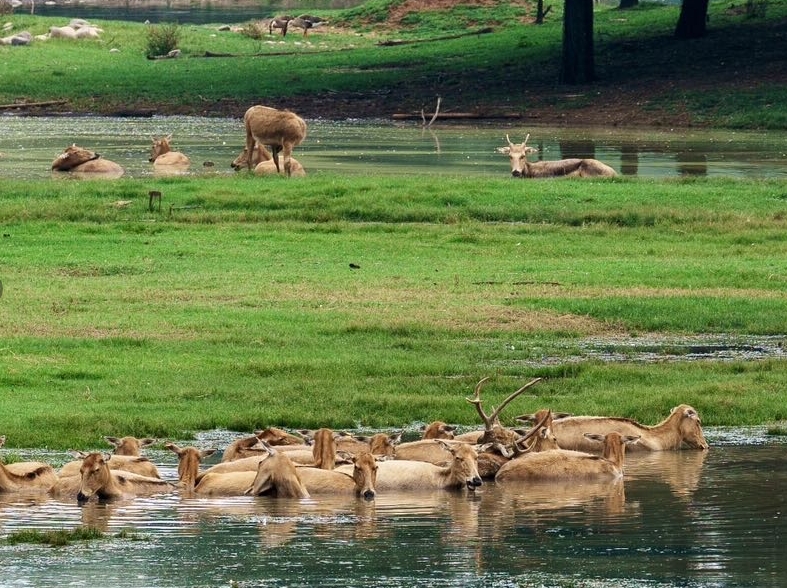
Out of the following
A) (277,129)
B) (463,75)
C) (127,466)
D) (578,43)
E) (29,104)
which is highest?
(578,43)

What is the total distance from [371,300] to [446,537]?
8.80m

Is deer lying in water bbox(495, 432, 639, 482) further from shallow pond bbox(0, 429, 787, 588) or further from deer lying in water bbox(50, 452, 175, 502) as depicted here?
deer lying in water bbox(50, 452, 175, 502)

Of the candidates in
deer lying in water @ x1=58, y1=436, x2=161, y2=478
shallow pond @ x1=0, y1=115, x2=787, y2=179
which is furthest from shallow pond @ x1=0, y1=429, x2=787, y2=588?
shallow pond @ x1=0, y1=115, x2=787, y2=179

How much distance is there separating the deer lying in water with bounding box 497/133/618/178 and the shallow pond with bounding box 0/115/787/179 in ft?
3.31

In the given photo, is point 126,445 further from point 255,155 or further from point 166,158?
point 166,158

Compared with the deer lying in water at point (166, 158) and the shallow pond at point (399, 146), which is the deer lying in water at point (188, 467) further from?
the deer lying in water at point (166, 158)

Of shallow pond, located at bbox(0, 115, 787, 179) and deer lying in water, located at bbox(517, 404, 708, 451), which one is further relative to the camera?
shallow pond, located at bbox(0, 115, 787, 179)

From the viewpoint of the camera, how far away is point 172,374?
50.7ft

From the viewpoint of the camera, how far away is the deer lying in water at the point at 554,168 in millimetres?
29766

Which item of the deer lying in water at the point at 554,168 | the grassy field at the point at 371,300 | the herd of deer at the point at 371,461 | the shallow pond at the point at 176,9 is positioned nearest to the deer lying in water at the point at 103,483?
the herd of deer at the point at 371,461

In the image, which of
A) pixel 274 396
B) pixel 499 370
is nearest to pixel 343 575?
pixel 274 396

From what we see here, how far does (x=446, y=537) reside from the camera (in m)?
10.9

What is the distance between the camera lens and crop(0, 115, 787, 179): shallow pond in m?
32.4

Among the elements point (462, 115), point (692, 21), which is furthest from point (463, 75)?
point (692, 21)
